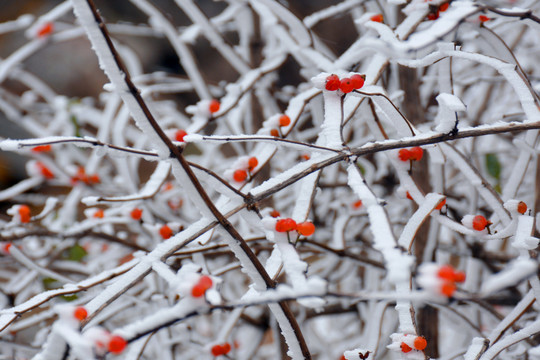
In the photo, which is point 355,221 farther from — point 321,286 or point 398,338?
point 321,286

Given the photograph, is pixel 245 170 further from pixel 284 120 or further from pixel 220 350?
pixel 220 350

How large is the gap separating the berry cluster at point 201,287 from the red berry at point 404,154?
1.25ft

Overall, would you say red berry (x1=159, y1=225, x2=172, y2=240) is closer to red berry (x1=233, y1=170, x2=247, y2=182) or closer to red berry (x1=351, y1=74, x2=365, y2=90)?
red berry (x1=233, y1=170, x2=247, y2=182)

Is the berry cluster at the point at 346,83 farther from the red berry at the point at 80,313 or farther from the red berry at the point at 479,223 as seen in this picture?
the red berry at the point at 80,313

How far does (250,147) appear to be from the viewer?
4.88 feet

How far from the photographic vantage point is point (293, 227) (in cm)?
58

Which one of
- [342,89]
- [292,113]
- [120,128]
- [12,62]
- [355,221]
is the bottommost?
[342,89]

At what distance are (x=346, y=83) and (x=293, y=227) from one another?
0.19 meters

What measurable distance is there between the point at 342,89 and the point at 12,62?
3.86 feet

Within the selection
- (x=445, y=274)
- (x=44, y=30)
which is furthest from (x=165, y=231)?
(x=44, y=30)

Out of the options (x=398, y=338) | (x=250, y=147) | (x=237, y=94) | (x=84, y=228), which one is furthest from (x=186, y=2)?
(x=398, y=338)

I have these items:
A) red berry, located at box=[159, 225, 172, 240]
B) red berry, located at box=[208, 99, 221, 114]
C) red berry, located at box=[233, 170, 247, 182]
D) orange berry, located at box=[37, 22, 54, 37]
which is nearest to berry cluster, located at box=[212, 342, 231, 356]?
red berry, located at box=[159, 225, 172, 240]

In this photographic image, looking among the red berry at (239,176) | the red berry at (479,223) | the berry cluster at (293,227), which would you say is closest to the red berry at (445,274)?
the berry cluster at (293,227)

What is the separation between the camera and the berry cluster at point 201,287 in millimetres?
445
